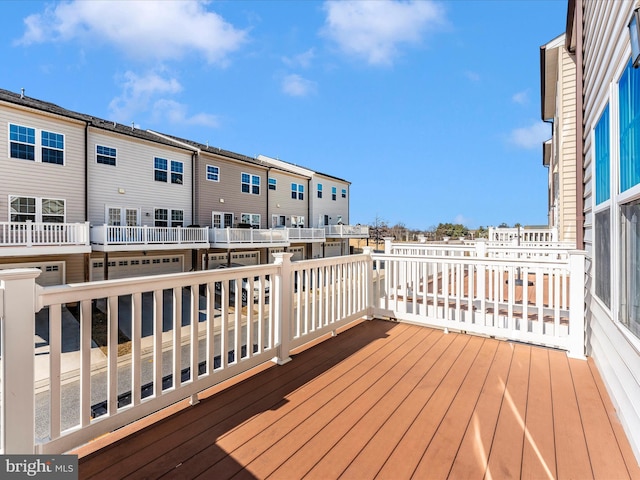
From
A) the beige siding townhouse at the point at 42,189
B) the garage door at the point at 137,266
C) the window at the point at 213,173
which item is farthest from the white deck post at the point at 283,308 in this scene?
the window at the point at 213,173

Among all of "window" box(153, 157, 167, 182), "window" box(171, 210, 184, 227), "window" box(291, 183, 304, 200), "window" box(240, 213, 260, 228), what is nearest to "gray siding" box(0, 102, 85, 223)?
"window" box(153, 157, 167, 182)

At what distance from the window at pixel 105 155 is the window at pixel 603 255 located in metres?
13.6

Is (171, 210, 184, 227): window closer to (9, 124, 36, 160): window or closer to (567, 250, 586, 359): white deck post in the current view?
(9, 124, 36, 160): window

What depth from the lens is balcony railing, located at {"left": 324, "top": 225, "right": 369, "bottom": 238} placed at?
20.8 metres

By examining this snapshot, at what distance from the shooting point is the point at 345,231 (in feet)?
70.2

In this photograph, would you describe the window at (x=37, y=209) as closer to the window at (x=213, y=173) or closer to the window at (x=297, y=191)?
the window at (x=213, y=173)

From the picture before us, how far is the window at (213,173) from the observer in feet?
49.0

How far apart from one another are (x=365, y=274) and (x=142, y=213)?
11334 mm

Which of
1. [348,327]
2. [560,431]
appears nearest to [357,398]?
[560,431]

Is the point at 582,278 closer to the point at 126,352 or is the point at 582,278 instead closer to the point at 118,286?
the point at 118,286

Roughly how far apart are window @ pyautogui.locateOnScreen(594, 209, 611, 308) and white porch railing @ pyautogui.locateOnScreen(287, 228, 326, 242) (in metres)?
14.4

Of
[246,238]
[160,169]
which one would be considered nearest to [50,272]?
[160,169]

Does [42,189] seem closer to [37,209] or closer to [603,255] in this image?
[37,209]

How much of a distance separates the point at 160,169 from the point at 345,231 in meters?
12.0
